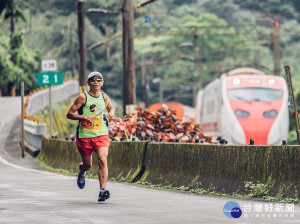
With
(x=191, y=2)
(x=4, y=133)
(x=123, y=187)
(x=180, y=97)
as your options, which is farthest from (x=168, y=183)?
(x=191, y=2)

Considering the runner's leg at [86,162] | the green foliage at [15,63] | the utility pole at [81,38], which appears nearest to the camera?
the runner's leg at [86,162]

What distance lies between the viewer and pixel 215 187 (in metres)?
14.8

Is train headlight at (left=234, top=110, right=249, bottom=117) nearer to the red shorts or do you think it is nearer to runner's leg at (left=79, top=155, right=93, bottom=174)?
runner's leg at (left=79, top=155, right=93, bottom=174)

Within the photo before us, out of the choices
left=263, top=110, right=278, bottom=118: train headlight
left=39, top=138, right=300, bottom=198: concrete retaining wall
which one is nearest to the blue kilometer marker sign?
left=263, top=110, right=278, bottom=118: train headlight

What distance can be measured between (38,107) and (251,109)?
1309cm

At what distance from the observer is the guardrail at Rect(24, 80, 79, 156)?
2938 cm

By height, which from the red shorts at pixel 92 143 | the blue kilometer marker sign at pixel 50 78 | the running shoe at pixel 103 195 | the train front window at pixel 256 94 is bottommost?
the running shoe at pixel 103 195

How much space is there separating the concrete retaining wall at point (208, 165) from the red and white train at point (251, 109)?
15.9 metres

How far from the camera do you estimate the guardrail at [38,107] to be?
29375 millimetres

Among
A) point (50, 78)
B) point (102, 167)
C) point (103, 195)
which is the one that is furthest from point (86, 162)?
point (50, 78)

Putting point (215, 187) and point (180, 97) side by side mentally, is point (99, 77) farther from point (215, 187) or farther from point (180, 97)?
point (180, 97)

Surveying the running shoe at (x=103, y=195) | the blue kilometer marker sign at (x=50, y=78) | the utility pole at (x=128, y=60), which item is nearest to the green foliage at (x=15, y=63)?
the blue kilometer marker sign at (x=50, y=78)

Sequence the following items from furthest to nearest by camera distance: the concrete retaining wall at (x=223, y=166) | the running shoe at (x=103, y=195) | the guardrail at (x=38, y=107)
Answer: the guardrail at (x=38, y=107), the concrete retaining wall at (x=223, y=166), the running shoe at (x=103, y=195)

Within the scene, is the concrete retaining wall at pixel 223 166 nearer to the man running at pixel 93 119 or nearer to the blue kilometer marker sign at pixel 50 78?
the man running at pixel 93 119
